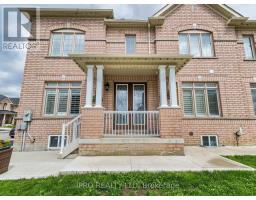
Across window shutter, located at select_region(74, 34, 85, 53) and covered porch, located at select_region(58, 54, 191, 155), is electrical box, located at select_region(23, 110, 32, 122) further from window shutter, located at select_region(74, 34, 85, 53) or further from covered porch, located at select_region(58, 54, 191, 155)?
window shutter, located at select_region(74, 34, 85, 53)

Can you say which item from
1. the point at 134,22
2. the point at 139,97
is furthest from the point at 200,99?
the point at 134,22

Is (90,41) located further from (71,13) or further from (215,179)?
(215,179)

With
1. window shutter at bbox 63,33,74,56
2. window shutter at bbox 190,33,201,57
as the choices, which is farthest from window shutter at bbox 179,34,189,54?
window shutter at bbox 63,33,74,56

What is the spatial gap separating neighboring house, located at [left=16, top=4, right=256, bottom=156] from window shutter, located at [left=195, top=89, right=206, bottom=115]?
54mm

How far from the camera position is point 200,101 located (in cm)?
831

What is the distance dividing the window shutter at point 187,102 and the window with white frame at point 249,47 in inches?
170

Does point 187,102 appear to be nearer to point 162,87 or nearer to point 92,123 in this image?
point 162,87

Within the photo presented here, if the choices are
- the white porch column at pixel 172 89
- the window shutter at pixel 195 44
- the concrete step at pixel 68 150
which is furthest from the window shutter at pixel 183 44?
the concrete step at pixel 68 150

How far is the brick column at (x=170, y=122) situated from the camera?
545cm

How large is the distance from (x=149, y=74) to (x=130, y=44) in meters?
2.65

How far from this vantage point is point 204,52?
8.87 metres

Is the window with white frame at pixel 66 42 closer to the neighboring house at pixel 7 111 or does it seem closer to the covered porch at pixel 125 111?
the covered porch at pixel 125 111

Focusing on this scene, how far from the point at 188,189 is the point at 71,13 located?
9.82 metres

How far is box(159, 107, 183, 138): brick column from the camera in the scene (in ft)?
17.9
